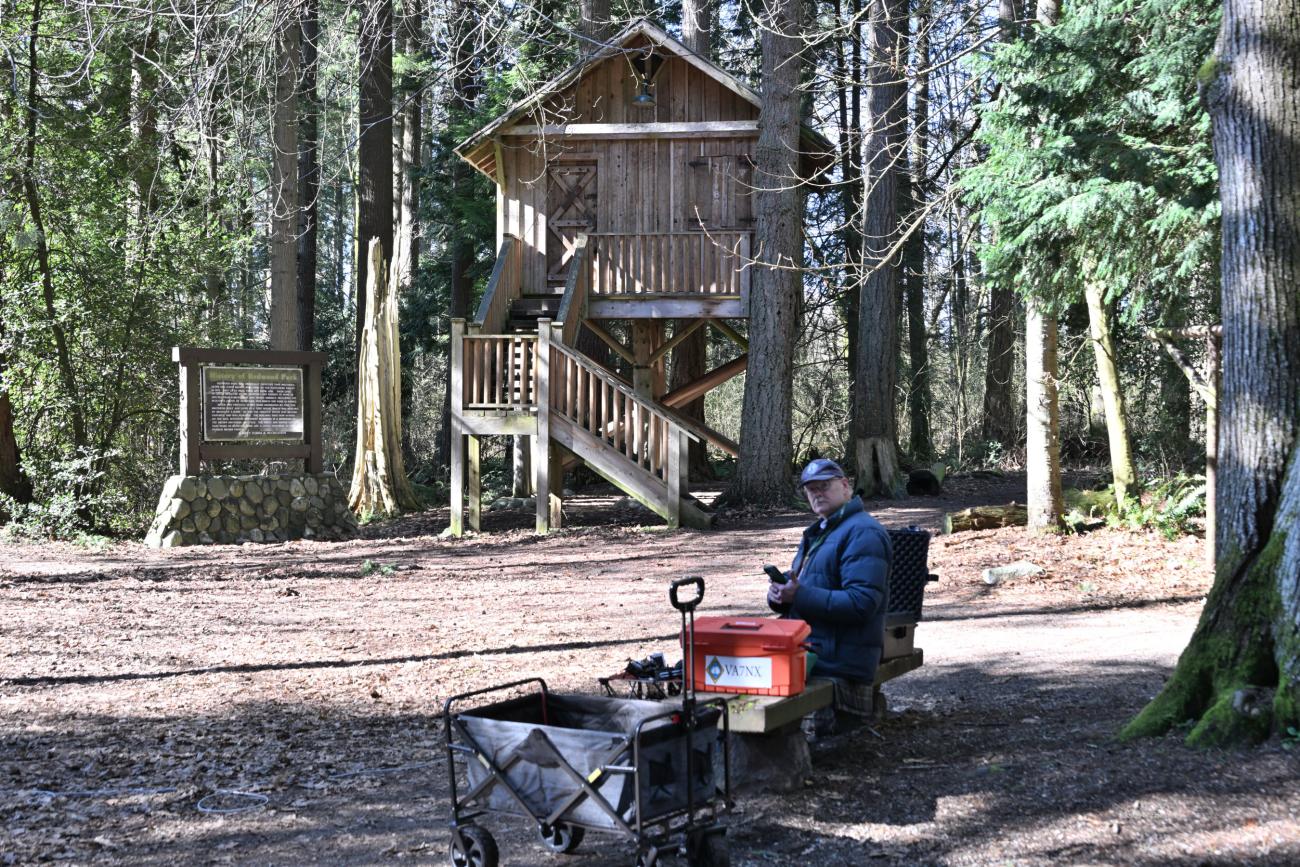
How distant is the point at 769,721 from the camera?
495 centimetres

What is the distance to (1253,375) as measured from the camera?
5926mm

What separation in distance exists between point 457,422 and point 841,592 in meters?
12.6

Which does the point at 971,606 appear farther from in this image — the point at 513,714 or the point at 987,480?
the point at 987,480

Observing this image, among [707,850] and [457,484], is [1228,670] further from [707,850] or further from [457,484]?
[457,484]

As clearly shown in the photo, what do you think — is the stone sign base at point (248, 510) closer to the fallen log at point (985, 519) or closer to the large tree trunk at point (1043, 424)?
the fallen log at point (985, 519)

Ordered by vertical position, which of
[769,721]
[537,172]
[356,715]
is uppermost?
[537,172]

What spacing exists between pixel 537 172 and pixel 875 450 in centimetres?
730

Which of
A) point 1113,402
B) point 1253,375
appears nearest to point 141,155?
point 1113,402

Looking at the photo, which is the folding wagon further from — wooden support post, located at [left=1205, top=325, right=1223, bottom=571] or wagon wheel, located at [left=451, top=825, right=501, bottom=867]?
wooden support post, located at [left=1205, top=325, right=1223, bottom=571]

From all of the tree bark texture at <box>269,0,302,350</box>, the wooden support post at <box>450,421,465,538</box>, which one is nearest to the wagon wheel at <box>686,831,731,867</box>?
the wooden support post at <box>450,421,465,538</box>

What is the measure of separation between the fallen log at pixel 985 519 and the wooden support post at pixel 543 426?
212 inches

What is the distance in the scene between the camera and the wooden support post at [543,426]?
17141 millimetres

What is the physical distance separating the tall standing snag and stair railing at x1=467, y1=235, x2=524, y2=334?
1617 millimetres

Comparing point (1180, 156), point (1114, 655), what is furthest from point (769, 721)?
point (1180, 156)
